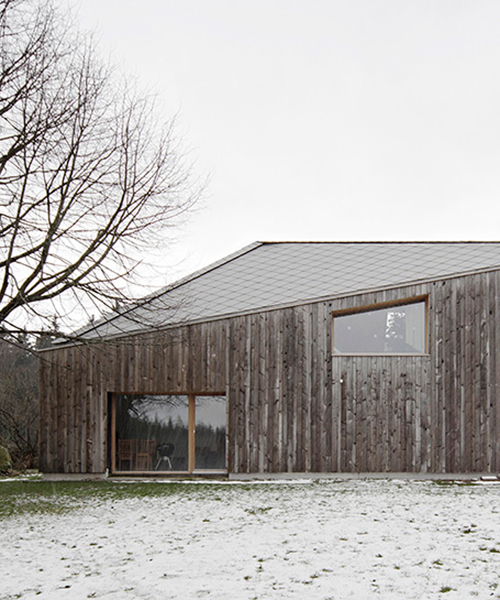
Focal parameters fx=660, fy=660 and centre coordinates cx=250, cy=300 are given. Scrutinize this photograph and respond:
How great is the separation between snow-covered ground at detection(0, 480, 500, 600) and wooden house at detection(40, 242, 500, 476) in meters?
2.81

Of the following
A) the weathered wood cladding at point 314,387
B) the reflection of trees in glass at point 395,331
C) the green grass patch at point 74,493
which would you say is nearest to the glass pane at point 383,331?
the reflection of trees in glass at point 395,331

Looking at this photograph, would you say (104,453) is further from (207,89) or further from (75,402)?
(207,89)

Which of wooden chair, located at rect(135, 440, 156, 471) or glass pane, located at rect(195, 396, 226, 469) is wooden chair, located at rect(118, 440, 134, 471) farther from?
glass pane, located at rect(195, 396, 226, 469)

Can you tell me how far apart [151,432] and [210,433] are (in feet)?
3.76

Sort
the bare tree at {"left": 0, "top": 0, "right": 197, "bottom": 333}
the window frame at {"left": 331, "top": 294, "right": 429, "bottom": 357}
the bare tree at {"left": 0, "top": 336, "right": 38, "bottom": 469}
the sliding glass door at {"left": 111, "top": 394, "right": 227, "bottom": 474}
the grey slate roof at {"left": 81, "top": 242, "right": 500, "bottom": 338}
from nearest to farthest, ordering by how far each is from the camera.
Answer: the bare tree at {"left": 0, "top": 0, "right": 197, "bottom": 333}, the window frame at {"left": 331, "top": 294, "right": 429, "bottom": 357}, the sliding glass door at {"left": 111, "top": 394, "right": 227, "bottom": 474}, the grey slate roof at {"left": 81, "top": 242, "right": 500, "bottom": 338}, the bare tree at {"left": 0, "top": 336, "right": 38, "bottom": 469}

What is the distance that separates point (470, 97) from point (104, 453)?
392 inches

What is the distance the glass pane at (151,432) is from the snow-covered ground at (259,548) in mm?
3231

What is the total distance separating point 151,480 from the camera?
40.1ft

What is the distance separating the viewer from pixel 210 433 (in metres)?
12.6

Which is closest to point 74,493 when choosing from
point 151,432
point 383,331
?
point 151,432

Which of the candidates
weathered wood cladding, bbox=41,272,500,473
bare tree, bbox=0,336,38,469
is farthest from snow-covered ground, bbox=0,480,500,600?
bare tree, bbox=0,336,38,469

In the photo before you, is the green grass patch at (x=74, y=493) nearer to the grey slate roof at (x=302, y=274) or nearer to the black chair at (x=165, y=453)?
the black chair at (x=165, y=453)

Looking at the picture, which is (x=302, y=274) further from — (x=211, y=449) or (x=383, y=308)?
(x=211, y=449)

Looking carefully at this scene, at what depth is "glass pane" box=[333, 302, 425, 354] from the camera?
41.0 ft
